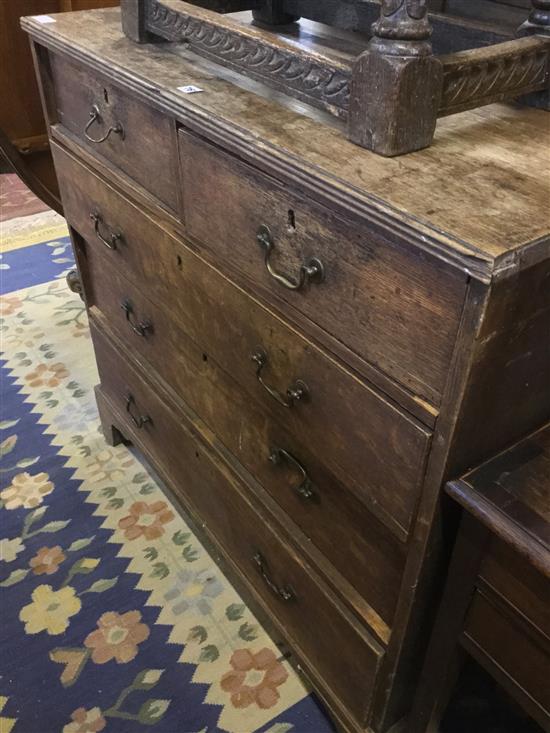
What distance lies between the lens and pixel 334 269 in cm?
70

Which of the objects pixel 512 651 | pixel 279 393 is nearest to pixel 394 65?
pixel 279 393

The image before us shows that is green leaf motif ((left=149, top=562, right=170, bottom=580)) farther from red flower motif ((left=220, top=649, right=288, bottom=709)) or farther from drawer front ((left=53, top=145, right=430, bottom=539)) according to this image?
drawer front ((left=53, top=145, right=430, bottom=539))

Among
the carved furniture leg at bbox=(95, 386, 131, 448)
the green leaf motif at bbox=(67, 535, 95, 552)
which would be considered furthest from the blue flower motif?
the carved furniture leg at bbox=(95, 386, 131, 448)

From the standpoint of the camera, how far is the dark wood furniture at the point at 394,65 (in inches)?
25.1

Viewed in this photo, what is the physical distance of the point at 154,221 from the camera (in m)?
1.03

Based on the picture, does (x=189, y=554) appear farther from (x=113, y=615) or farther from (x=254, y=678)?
(x=254, y=678)

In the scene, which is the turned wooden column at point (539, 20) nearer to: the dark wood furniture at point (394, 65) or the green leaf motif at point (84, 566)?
the dark wood furniture at point (394, 65)

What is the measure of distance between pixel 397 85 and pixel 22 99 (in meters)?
1.53

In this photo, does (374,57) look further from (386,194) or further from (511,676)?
(511,676)

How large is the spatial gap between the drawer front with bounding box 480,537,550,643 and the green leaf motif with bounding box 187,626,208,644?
75 cm

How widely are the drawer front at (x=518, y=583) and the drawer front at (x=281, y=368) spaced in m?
0.10

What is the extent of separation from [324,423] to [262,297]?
18cm

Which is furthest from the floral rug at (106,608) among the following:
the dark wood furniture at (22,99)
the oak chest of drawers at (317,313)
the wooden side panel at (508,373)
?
the wooden side panel at (508,373)

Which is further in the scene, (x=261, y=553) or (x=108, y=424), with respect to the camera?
(x=108, y=424)
